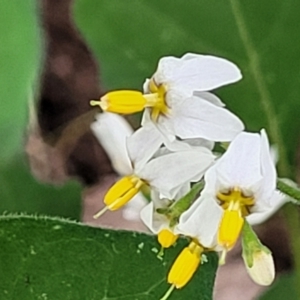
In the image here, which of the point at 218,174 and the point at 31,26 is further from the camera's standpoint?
the point at 31,26

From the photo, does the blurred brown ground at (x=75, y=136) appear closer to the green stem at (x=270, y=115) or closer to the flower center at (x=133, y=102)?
the green stem at (x=270, y=115)

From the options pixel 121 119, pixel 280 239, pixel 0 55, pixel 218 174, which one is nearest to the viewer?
pixel 218 174

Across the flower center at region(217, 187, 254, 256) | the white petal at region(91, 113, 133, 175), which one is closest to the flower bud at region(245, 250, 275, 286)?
the flower center at region(217, 187, 254, 256)

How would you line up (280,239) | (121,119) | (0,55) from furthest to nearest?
(280,239) → (121,119) → (0,55)

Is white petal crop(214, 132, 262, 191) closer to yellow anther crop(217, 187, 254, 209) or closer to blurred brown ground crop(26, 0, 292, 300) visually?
yellow anther crop(217, 187, 254, 209)

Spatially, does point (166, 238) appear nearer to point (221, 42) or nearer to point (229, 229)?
point (229, 229)

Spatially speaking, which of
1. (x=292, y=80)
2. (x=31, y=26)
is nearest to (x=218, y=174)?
(x=31, y=26)

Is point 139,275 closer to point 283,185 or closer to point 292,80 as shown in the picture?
point 283,185

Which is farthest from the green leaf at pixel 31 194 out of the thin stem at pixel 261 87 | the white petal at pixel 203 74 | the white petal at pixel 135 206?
the white petal at pixel 203 74
